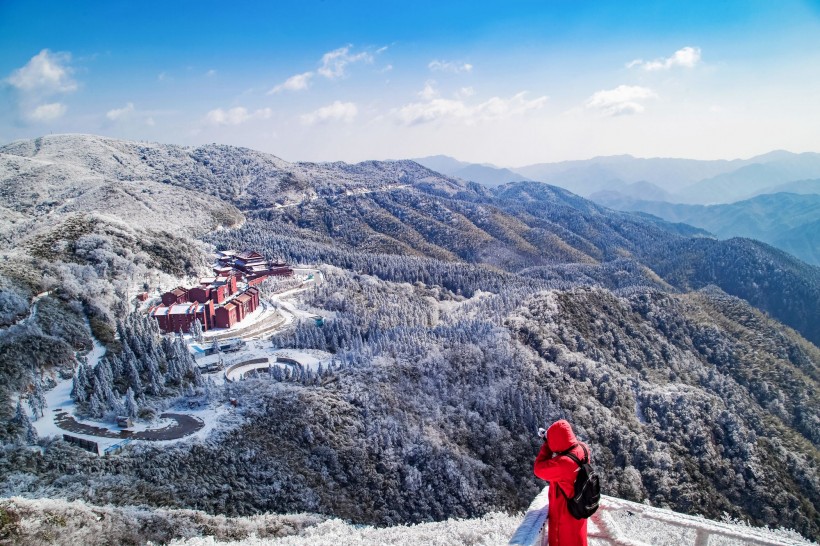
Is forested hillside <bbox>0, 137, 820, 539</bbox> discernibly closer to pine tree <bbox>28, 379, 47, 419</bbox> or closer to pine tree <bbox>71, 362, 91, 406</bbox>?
pine tree <bbox>28, 379, 47, 419</bbox>

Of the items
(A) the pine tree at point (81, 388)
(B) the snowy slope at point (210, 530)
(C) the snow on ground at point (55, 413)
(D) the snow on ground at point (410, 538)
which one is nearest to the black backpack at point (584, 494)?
(B) the snowy slope at point (210, 530)

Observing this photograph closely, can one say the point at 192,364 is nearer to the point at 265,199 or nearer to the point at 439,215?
the point at 265,199

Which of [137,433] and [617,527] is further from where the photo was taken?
[137,433]

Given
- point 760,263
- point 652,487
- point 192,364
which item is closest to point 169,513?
point 192,364

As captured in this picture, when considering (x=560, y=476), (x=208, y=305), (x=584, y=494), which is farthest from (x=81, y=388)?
(x=584, y=494)

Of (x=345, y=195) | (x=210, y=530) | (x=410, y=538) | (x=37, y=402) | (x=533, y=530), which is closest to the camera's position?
(x=533, y=530)

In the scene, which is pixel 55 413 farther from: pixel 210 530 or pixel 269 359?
pixel 210 530
